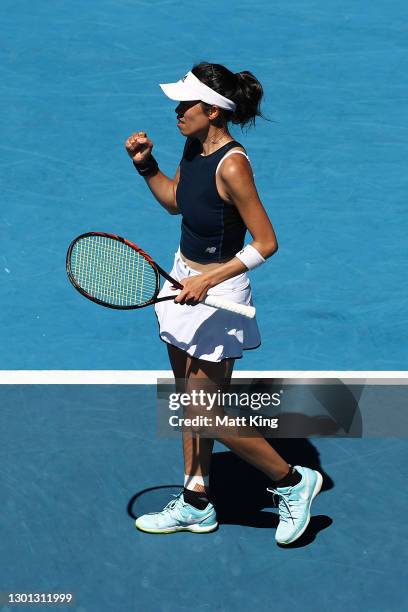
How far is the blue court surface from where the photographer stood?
18.9ft

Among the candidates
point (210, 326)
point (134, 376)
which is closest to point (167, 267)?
point (134, 376)

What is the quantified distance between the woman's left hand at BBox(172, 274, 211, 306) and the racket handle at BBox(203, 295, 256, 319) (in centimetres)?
7

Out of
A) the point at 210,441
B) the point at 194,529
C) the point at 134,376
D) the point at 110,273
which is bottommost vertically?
Answer: the point at 134,376

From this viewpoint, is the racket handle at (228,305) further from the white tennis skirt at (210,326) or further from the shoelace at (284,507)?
the shoelace at (284,507)

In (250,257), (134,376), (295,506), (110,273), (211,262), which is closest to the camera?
(250,257)

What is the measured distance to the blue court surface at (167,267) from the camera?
5754mm

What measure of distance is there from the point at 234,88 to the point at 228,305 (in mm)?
1031

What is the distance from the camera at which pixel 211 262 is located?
5.73 m

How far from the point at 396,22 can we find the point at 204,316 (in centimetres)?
696

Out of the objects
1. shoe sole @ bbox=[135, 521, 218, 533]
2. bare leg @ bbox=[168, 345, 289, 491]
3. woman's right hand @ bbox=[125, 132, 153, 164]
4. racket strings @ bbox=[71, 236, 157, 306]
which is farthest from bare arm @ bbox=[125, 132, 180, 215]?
shoe sole @ bbox=[135, 521, 218, 533]

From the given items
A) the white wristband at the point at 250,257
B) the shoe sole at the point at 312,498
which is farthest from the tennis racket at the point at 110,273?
the shoe sole at the point at 312,498

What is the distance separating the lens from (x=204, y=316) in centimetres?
575

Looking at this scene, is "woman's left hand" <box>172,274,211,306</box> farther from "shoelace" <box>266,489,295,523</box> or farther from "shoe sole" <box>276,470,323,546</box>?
"shoe sole" <box>276,470,323,546</box>

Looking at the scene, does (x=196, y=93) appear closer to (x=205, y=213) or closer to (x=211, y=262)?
(x=205, y=213)
